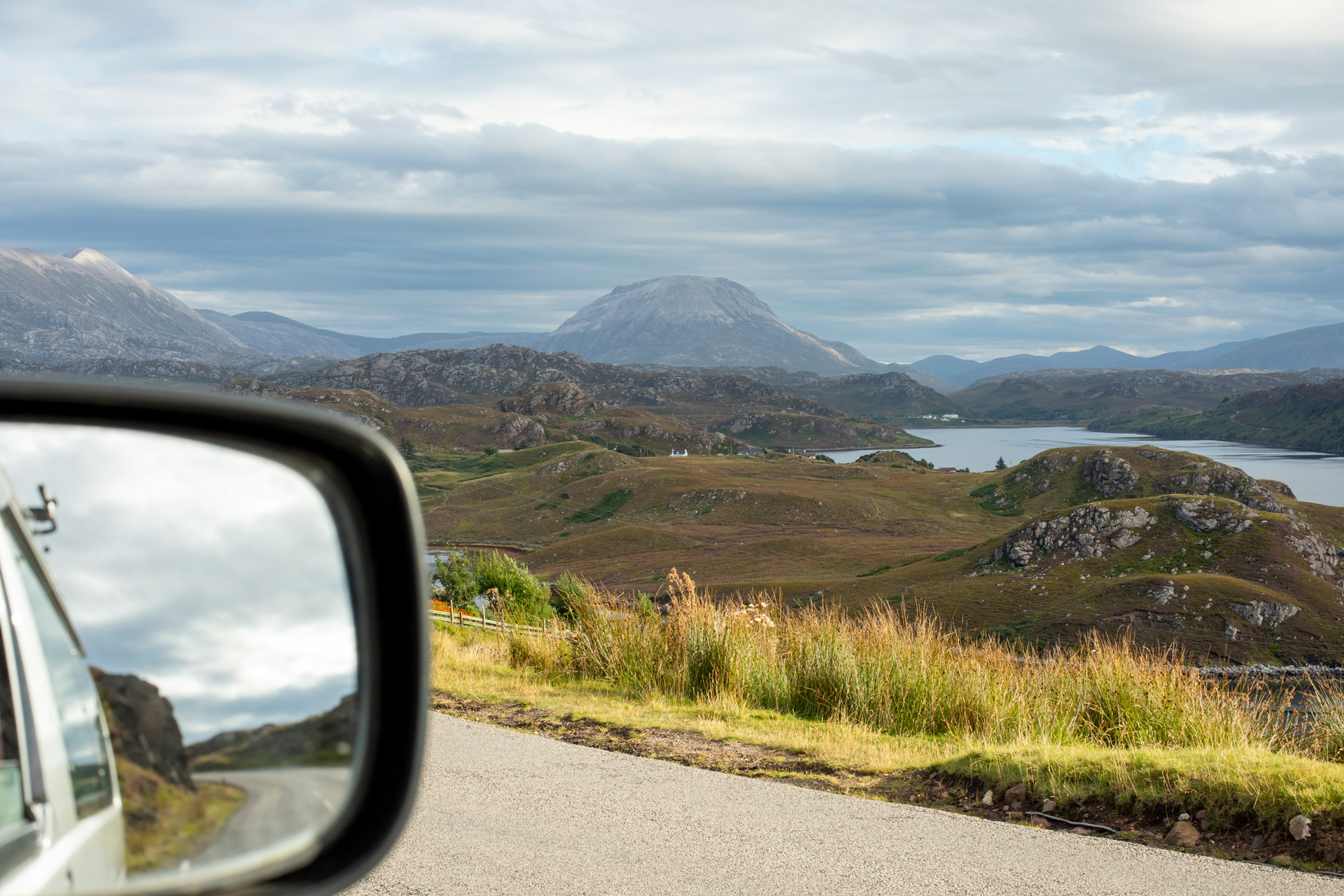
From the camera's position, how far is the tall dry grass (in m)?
9.22

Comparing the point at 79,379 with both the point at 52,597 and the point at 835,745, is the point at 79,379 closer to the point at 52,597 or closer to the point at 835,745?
the point at 52,597

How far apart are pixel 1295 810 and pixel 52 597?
24.5ft

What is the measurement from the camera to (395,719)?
6.67ft

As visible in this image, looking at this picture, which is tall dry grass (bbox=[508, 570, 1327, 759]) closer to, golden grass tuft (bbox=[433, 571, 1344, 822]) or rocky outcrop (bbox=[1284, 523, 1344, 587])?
golden grass tuft (bbox=[433, 571, 1344, 822])

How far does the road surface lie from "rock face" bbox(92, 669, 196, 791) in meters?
4.45

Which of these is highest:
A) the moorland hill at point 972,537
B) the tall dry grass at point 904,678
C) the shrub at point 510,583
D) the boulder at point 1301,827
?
the boulder at point 1301,827

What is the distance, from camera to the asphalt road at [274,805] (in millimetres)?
1595

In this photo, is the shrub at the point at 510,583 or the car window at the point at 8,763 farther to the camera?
the shrub at the point at 510,583

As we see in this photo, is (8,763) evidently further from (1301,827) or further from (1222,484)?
(1222,484)

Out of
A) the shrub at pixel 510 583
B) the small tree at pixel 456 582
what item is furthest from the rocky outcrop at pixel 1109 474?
the shrub at pixel 510 583

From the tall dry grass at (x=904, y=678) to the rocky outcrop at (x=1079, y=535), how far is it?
5607cm

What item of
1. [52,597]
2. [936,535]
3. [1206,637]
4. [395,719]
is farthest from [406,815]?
[936,535]

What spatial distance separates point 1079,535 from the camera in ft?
216

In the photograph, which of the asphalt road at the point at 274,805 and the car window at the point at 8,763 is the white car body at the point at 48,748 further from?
the asphalt road at the point at 274,805
